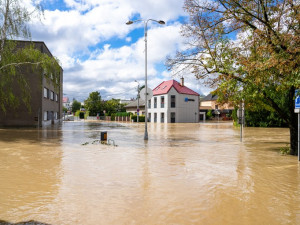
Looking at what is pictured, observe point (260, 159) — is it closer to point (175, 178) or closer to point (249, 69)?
point (249, 69)

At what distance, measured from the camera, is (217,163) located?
881 cm

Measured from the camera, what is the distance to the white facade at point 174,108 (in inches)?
2046

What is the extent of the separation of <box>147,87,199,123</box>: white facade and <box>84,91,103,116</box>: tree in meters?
23.0

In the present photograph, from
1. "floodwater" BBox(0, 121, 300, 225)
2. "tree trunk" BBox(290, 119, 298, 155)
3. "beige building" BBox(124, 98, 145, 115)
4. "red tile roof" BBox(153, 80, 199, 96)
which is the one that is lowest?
"floodwater" BBox(0, 121, 300, 225)

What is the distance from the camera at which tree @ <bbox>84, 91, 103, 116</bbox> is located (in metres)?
72.9

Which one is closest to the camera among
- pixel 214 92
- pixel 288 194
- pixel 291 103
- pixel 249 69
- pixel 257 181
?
pixel 288 194

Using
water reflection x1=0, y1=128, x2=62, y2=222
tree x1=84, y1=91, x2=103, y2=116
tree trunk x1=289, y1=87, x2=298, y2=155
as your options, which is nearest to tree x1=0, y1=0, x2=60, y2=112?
water reflection x1=0, y1=128, x2=62, y2=222

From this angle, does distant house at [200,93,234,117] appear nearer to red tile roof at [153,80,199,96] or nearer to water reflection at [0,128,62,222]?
red tile roof at [153,80,199,96]

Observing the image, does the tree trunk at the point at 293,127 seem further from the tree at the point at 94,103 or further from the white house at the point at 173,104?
the tree at the point at 94,103

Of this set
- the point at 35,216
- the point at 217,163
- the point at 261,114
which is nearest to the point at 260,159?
the point at 217,163

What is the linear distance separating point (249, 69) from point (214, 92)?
8.79 ft

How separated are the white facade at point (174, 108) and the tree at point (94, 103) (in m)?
23.0

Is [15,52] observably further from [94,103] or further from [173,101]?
[94,103]

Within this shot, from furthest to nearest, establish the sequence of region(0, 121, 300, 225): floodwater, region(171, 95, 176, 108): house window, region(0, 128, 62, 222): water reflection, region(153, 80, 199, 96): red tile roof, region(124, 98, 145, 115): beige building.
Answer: region(124, 98, 145, 115): beige building, region(153, 80, 199, 96): red tile roof, region(171, 95, 176, 108): house window, region(0, 128, 62, 222): water reflection, region(0, 121, 300, 225): floodwater
